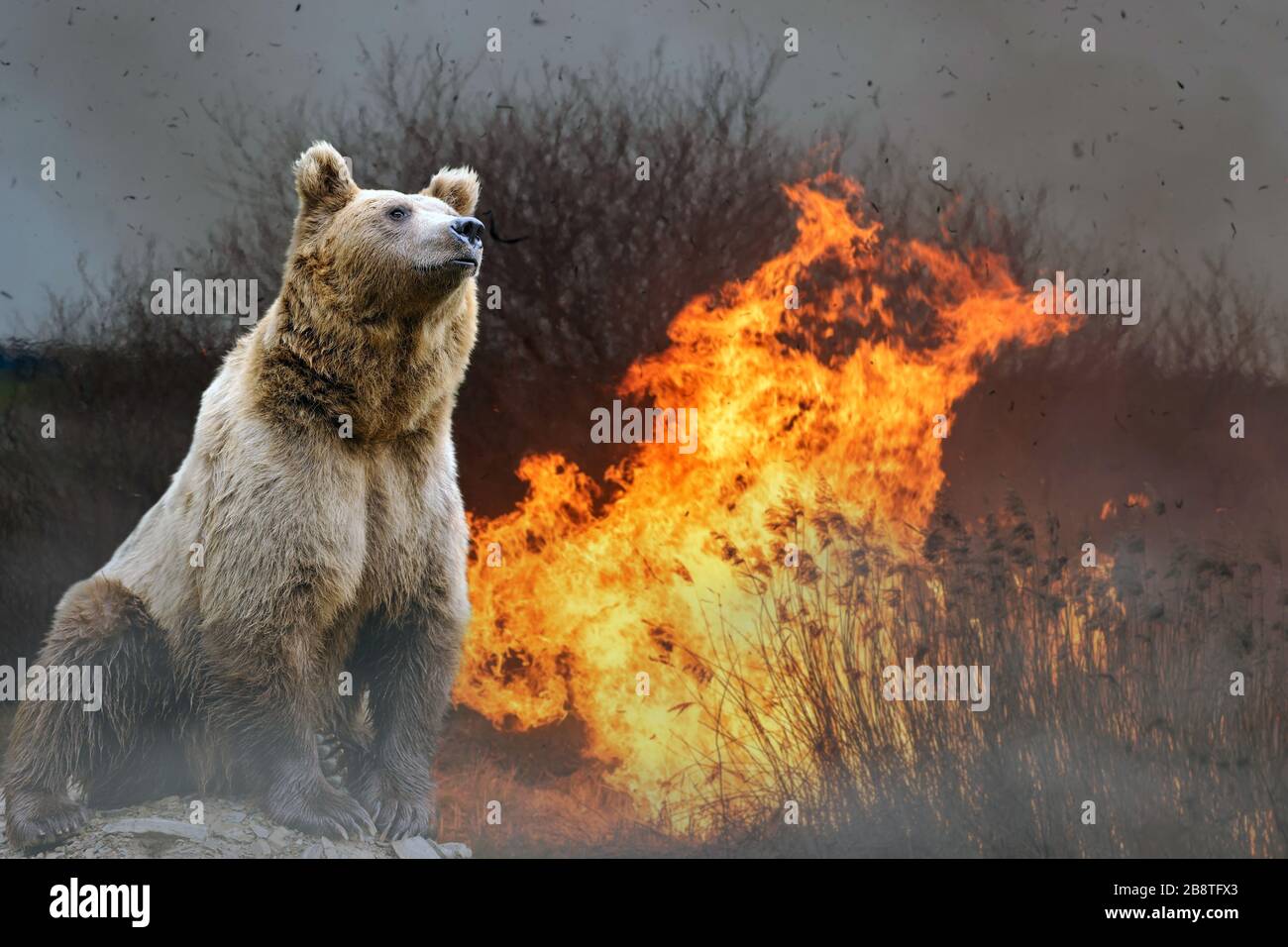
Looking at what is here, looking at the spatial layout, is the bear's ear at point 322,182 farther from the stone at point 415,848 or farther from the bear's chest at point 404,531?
the stone at point 415,848

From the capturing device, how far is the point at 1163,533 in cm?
971

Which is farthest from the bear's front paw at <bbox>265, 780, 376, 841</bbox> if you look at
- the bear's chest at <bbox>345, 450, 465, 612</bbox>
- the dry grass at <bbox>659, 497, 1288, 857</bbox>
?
the dry grass at <bbox>659, 497, 1288, 857</bbox>

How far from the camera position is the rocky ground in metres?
6.60

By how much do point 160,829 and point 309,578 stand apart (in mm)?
1627

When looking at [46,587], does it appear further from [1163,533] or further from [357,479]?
[1163,533]

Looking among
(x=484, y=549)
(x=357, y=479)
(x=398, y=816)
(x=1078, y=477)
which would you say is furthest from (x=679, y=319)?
(x=398, y=816)

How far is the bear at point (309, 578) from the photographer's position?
661 cm

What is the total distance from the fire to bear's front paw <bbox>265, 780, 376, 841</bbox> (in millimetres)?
3346

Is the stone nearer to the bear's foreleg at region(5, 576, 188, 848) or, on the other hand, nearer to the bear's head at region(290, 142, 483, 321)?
the bear's foreleg at region(5, 576, 188, 848)

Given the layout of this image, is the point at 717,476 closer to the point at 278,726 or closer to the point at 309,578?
the point at 309,578

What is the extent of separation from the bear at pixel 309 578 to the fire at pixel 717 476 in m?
2.83
